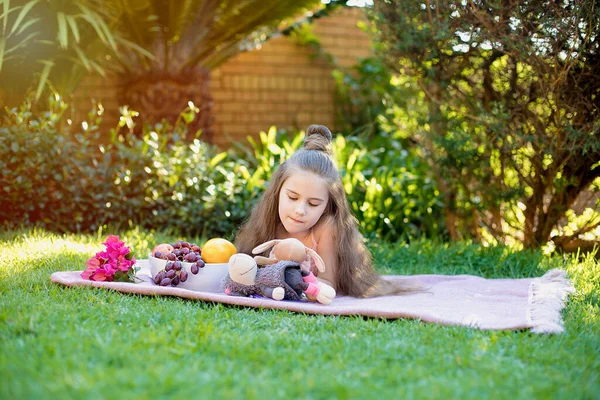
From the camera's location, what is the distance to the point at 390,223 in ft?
17.5

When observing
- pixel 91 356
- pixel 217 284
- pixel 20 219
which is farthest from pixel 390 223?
pixel 91 356

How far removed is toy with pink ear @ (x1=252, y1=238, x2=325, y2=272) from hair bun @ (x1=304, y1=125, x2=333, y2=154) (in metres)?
0.64

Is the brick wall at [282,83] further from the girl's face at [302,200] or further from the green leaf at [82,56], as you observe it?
Result: the girl's face at [302,200]

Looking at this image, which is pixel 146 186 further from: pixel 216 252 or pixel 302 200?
pixel 302 200

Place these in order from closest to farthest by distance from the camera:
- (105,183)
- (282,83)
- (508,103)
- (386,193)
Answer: (508,103) < (105,183) < (386,193) < (282,83)

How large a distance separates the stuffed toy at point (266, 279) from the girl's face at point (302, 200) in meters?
0.30

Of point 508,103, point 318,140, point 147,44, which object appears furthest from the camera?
point 147,44

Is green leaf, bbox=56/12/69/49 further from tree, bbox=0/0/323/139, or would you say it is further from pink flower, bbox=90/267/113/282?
pink flower, bbox=90/267/113/282

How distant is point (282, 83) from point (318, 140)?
4380mm

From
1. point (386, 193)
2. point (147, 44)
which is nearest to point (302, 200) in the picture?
point (386, 193)

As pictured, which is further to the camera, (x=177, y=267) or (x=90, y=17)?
(x=90, y=17)

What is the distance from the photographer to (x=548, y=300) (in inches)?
117

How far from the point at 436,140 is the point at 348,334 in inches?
98.2

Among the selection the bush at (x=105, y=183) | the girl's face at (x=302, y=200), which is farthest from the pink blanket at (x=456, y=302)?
the bush at (x=105, y=183)
